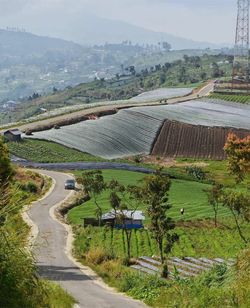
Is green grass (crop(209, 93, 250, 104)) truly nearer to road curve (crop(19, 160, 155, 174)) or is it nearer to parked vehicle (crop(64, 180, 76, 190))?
road curve (crop(19, 160, 155, 174))

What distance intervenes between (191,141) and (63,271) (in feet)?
232

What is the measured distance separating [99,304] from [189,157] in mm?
70374

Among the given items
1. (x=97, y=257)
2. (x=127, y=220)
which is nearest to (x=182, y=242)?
(x=127, y=220)

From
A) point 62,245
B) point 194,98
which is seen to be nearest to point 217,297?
point 62,245

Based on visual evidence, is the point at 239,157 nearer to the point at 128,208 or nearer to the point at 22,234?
the point at 128,208

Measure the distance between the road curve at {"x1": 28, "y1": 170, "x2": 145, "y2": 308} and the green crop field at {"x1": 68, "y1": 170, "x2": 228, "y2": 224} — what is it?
311 cm

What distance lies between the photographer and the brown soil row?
89.4 meters

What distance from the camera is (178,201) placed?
53.1 metres

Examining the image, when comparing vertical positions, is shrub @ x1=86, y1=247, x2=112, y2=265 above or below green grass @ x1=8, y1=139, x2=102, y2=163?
above

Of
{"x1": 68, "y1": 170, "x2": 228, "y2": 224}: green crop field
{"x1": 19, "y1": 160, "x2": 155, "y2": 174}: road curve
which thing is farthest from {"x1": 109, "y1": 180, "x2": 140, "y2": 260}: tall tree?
{"x1": 19, "y1": 160, "x2": 155, "y2": 174}: road curve

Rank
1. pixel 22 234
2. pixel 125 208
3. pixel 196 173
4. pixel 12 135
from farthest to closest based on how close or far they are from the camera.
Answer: pixel 12 135 < pixel 196 173 < pixel 125 208 < pixel 22 234

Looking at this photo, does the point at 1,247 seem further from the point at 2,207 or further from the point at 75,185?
the point at 75,185

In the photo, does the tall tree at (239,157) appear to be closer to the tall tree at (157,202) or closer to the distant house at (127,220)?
the distant house at (127,220)

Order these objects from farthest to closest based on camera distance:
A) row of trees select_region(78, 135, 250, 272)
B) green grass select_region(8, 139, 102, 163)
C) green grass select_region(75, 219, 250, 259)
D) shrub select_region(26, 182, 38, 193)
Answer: green grass select_region(8, 139, 102, 163)
shrub select_region(26, 182, 38, 193)
green grass select_region(75, 219, 250, 259)
row of trees select_region(78, 135, 250, 272)
